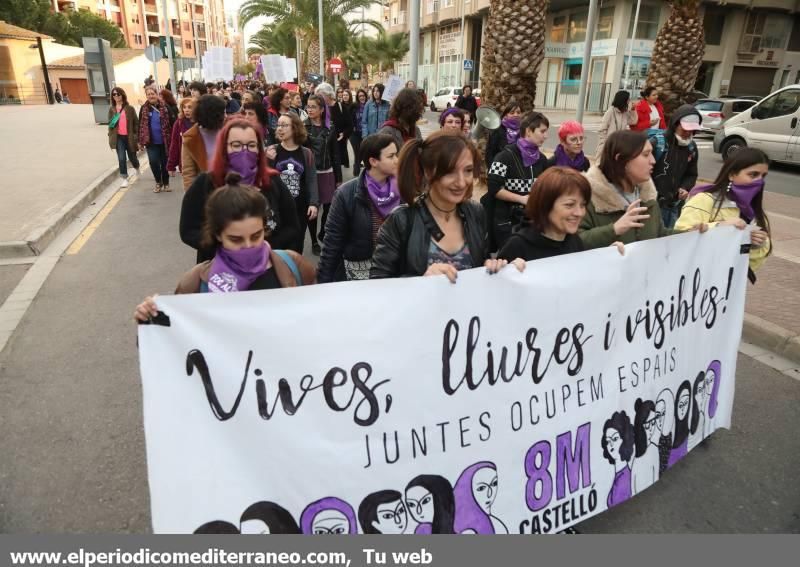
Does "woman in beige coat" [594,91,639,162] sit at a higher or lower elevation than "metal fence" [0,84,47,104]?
higher

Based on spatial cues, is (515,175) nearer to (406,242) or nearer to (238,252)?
(406,242)

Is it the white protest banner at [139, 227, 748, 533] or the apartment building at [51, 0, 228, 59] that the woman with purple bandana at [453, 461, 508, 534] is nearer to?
the white protest banner at [139, 227, 748, 533]

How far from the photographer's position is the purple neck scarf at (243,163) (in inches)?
131

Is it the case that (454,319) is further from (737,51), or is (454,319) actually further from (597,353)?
(737,51)

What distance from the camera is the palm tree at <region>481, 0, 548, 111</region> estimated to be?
33.1 feet

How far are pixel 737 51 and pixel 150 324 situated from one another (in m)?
43.7

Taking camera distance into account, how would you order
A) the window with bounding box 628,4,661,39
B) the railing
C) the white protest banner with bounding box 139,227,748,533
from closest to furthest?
the white protest banner with bounding box 139,227,748,533
the window with bounding box 628,4,661,39
the railing

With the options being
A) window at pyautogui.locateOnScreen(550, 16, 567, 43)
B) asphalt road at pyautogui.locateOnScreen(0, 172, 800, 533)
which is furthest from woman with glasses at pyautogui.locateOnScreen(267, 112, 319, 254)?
window at pyautogui.locateOnScreen(550, 16, 567, 43)

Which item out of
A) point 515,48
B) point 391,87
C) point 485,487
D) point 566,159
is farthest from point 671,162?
point 391,87

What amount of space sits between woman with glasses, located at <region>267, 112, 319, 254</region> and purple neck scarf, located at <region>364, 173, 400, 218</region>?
1679 mm

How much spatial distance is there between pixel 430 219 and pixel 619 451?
4.33 ft

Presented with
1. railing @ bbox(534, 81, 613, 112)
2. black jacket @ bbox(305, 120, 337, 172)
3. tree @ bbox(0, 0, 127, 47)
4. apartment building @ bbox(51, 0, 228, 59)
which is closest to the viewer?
black jacket @ bbox(305, 120, 337, 172)

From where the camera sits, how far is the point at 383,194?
10.8ft

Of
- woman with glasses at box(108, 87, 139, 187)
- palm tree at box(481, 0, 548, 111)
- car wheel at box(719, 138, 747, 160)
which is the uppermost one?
palm tree at box(481, 0, 548, 111)
